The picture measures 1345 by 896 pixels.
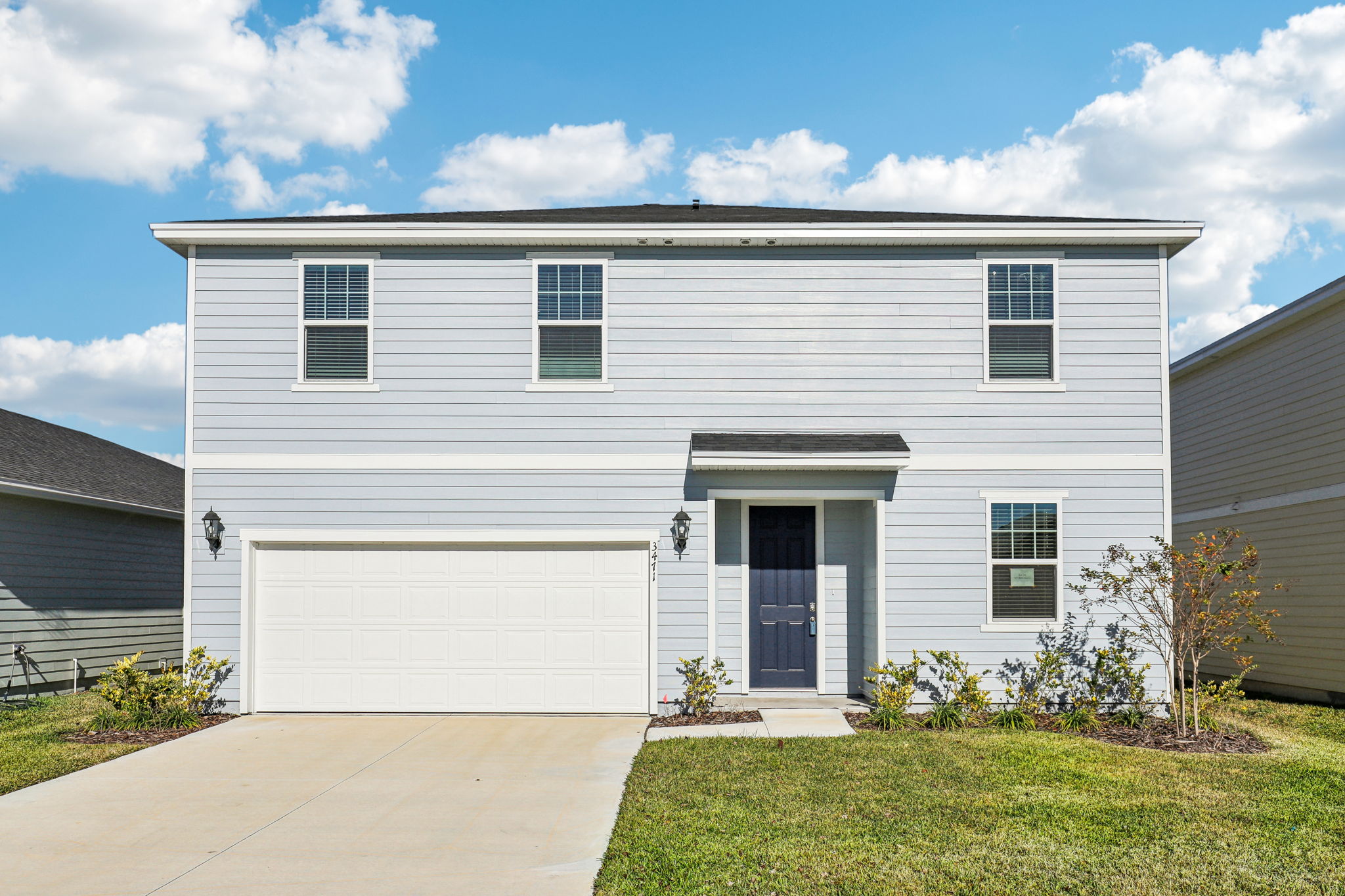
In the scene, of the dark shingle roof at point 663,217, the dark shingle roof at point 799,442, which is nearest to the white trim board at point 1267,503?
the dark shingle roof at point 663,217

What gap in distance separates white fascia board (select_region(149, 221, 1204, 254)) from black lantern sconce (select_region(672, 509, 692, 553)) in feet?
10.2

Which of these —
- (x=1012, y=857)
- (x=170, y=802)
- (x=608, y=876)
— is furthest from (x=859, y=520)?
(x=170, y=802)

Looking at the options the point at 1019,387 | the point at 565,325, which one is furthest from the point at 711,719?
the point at 1019,387

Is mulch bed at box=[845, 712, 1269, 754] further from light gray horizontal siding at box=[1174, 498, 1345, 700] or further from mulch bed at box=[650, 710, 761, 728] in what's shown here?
light gray horizontal siding at box=[1174, 498, 1345, 700]

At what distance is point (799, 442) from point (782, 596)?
199 centimetres

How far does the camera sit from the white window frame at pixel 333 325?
11.2 m

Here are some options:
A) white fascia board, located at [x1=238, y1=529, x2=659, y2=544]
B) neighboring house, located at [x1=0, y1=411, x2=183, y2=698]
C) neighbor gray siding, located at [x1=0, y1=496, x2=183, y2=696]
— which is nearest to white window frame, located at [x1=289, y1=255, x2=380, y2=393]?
white fascia board, located at [x1=238, y1=529, x2=659, y2=544]

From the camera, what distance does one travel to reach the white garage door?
36.5ft

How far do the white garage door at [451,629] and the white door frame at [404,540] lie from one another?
9 centimetres

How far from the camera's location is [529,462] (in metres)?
11.2

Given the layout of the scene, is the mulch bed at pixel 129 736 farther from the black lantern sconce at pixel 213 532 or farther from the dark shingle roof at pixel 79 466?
the dark shingle roof at pixel 79 466

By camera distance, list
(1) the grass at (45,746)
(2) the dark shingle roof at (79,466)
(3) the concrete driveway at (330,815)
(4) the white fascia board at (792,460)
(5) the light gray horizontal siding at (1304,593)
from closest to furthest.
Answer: (3) the concrete driveway at (330,815) → (1) the grass at (45,746) → (4) the white fascia board at (792,460) → (5) the light gray horizontal siding at (1304,593) → (2) the dark shingle roof at (79,466)

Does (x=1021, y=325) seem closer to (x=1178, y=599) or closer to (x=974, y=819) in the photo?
(x=1178, y=599)

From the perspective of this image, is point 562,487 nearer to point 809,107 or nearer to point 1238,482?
point 809,107
